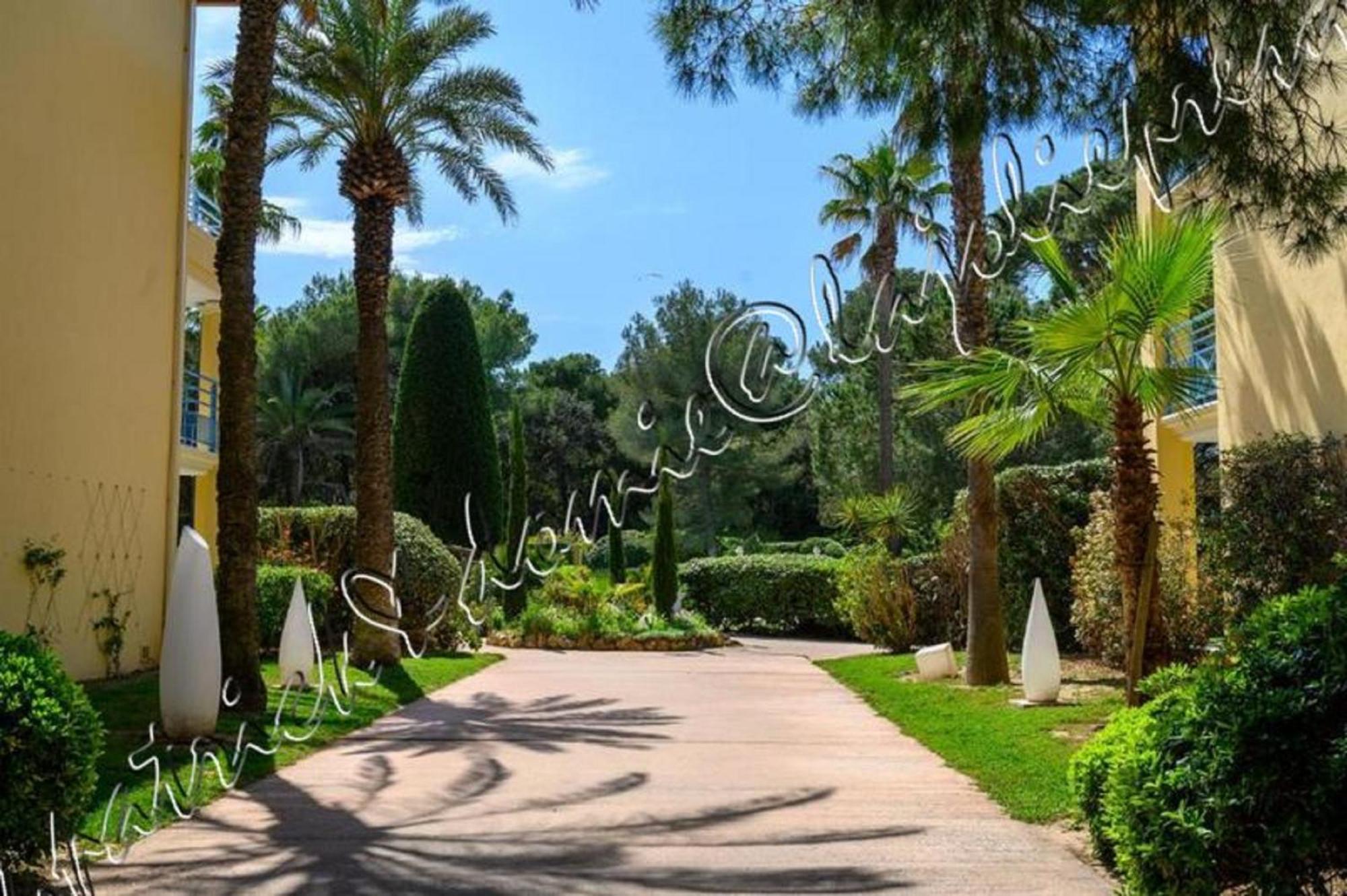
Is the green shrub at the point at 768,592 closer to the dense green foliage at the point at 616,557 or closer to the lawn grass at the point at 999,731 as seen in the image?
the dense green foliage at the point at 616,557

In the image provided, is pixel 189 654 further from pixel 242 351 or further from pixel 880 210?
pixel 880 210

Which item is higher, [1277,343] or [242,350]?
[1277,343]

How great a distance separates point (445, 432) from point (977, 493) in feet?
59.7

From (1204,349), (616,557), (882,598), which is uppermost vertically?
(1204,349)

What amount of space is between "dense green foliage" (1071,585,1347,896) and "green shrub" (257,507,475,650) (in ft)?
55.7

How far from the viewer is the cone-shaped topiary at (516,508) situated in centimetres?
2967

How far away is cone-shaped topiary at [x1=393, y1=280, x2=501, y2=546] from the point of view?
30828mm

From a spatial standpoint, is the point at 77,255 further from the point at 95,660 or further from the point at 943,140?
the point at 943,140

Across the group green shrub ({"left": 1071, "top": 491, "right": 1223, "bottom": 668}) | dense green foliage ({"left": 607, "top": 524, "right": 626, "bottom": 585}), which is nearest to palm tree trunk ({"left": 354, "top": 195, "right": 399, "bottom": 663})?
green shrub ({"left": 1071, "top": 491, "right": 1223, "bottom": 668})

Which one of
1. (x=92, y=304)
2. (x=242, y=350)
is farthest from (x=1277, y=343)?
(x=92, y=304)

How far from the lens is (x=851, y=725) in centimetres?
1248

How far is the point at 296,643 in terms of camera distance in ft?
46.3

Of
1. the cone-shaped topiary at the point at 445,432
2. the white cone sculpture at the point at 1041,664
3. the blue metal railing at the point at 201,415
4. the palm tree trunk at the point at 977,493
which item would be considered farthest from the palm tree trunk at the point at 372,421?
the cone-shaped topiary at the point at 445,432

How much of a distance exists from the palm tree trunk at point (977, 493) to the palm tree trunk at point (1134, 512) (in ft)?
14.8
